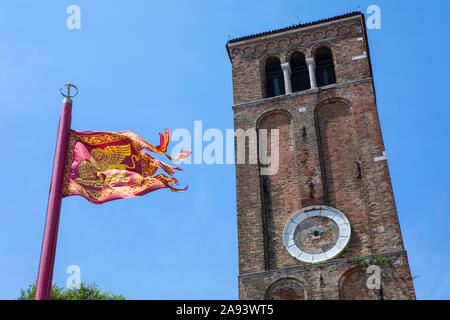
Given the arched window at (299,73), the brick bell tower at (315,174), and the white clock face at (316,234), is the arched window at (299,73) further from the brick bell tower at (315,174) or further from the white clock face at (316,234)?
the white clock face at (316,234)

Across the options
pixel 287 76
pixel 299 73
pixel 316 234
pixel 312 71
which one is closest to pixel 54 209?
pixel 316 234

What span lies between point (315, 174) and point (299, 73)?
561 cm

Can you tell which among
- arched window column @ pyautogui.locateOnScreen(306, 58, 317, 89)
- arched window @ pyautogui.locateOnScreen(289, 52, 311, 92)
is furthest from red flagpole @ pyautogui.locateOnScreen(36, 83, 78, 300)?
arched window @ pyautogui.locateOnScreen(289, 52, 311, 92)

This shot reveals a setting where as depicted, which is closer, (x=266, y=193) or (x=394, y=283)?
(x=394, y=283)

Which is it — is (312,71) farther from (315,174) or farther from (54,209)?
(54,209)

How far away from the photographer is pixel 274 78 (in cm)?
2659
